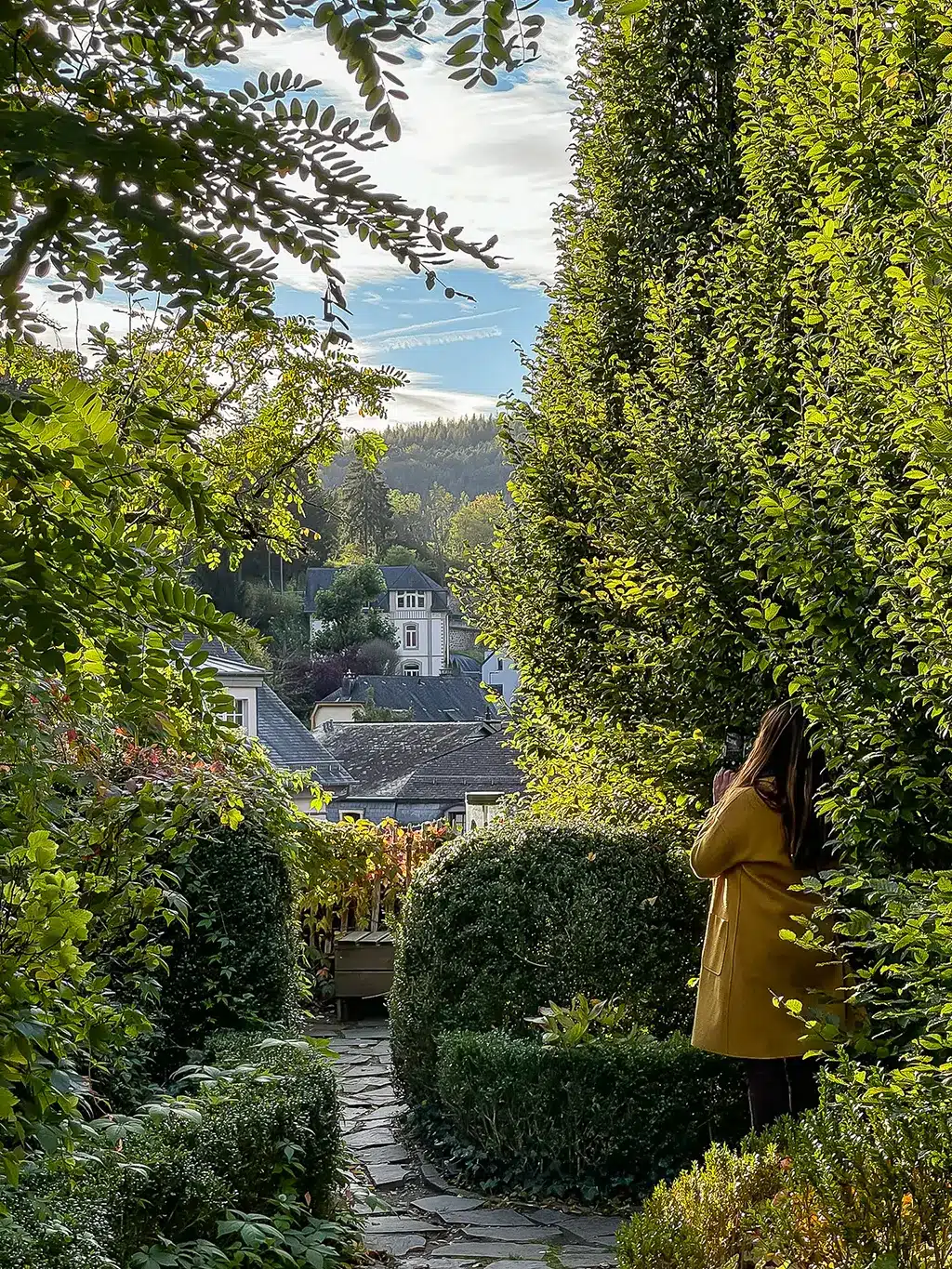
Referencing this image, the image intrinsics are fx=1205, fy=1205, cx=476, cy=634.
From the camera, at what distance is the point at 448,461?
9538 centimetres

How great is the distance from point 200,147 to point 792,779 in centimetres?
411

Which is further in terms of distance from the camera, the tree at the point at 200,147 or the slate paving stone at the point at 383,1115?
the slate paving stone at the point at 383,1115

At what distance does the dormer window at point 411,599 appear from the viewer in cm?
7150

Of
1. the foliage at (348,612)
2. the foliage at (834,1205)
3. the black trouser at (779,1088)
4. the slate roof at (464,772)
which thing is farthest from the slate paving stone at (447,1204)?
the foliage at (348,612)

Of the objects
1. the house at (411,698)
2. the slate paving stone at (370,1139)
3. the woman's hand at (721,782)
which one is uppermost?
the house at (411,698)

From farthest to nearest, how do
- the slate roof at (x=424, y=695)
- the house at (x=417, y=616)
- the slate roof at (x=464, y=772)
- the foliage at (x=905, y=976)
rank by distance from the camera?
the house at (x=417, y=616) → the slate roof at (x=424, y=695) → the slate roof at (x=464, y=772) → the foliage at (x=905, y=976)

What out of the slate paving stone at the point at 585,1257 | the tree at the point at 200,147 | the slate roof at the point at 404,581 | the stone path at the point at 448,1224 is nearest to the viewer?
the tree at the point at 200,147

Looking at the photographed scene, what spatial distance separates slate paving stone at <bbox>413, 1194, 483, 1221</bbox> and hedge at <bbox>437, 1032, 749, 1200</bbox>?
0.14 m

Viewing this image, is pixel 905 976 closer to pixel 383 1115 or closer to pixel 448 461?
pixel 383 1115

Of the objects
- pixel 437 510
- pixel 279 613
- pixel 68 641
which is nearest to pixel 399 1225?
pixel 68 641

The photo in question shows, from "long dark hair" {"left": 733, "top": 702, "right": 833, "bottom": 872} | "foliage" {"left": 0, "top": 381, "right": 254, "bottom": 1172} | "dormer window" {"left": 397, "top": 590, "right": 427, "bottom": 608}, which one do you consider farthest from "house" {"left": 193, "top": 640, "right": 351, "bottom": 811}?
"dormer window" {"left": 397, "top": 590, "right": 427, "bottom": 608}

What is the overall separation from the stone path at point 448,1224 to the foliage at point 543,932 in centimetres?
41

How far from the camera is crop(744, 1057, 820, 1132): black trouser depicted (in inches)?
207

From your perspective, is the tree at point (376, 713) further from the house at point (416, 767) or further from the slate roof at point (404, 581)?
the slate roof at point (404, 581)
